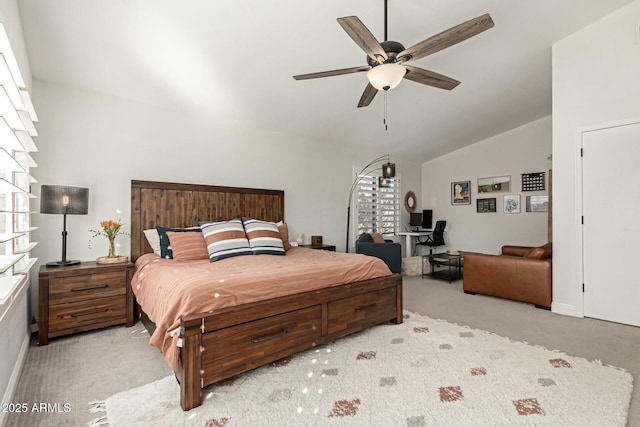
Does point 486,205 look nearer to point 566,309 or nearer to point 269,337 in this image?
point 566,309

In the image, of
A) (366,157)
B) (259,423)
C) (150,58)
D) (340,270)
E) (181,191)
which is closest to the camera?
(259,423)

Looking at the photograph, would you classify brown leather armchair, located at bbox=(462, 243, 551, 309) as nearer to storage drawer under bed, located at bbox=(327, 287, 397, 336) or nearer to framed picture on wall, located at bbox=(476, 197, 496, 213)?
storage drawer under bed, located at bbox=(327, 287, 397, 336)

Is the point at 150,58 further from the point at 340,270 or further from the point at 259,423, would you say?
the point at 259,423

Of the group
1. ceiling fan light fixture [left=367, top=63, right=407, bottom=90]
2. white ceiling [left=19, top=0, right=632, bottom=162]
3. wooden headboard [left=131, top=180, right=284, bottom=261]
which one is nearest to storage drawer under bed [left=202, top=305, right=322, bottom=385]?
ceiling fan light fixture [left=367, top=63, right=407, bottom=90]

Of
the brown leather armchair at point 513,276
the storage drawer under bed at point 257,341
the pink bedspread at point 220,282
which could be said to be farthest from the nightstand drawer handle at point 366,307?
the brown leather armchair at point 513,276

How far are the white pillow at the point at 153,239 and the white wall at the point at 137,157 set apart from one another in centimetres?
28

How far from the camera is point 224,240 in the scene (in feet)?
11.0

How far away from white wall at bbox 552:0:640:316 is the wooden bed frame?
2163mm

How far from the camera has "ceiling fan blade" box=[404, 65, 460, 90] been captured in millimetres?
2460

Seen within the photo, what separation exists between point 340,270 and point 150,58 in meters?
2.69

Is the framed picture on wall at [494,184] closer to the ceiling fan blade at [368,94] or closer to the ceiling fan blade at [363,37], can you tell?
the ceiling fan blade at [368,94]

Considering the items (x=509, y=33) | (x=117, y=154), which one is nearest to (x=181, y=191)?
(x=117, y=154)

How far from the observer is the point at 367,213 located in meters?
6.33

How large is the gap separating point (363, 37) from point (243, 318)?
206cm
